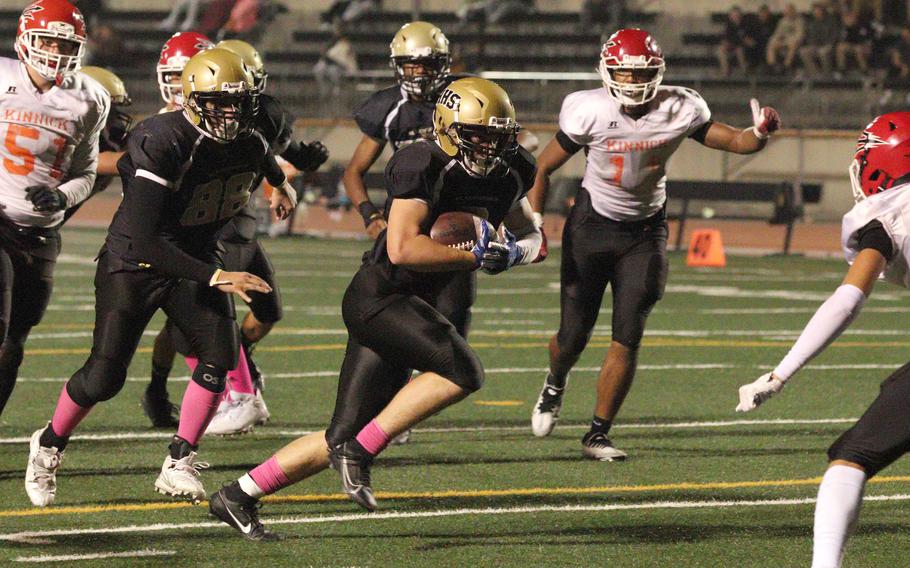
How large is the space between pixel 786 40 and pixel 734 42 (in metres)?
0.82

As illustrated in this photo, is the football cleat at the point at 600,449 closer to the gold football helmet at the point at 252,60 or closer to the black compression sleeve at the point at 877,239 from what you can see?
the gold football helmet at the point at 252,60

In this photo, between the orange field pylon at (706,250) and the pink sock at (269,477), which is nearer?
the pink sock at (269,477)

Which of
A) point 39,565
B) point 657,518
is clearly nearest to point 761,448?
point 657,518

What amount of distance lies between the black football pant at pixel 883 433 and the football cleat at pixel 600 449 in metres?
2.57

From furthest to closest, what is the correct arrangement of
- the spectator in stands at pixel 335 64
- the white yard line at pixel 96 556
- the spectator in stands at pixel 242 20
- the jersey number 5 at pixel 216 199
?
1. the spectator in stands at pixel 242 20
2. the spectator in stands at pixel 335 64
3. the jersey number 5 at pixel 216 199
4. the white yard line at pixel 96 556

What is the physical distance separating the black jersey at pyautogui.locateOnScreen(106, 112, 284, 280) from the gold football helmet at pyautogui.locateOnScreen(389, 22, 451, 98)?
1574 mm

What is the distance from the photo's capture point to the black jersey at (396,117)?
291 inches

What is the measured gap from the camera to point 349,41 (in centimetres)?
2558

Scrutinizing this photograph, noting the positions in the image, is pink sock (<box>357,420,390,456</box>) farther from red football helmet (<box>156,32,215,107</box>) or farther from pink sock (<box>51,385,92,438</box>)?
red football helmet (<box>156,32,215,107</box>)

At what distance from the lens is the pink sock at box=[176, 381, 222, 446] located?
5.67 meters

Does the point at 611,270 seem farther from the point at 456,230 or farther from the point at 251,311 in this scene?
the point at 456,230

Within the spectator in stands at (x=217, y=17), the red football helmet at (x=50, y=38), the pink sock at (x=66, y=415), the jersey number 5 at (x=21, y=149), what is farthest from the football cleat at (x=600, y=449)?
the spectator in stands at (x=217, y=17)

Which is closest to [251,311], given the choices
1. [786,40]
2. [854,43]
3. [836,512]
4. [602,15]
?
[836,512]

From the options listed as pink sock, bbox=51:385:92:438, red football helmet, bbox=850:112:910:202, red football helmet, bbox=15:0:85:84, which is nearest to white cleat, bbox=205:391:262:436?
pink sock, bbox=51:385:92:438
